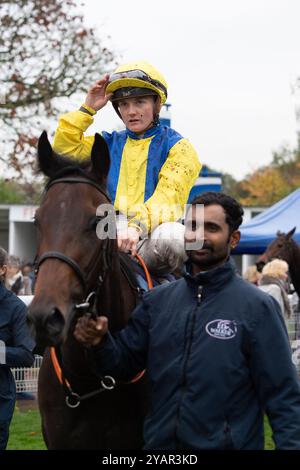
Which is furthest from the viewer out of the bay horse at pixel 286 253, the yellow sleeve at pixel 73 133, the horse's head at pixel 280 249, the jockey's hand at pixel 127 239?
the horse's head at pixel 280 249

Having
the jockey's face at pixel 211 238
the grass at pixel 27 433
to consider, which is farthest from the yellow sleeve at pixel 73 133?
the grass at pixel 27 433

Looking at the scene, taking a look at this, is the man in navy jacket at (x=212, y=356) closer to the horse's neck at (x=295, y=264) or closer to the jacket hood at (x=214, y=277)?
the jacket hood at (x=214, y=277)

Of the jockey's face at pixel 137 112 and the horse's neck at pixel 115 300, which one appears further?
the jockey's face at pixel 137 112

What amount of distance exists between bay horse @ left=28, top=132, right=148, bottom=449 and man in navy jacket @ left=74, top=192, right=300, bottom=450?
0.59ft

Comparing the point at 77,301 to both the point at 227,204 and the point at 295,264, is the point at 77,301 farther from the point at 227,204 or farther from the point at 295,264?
the point at 295,264

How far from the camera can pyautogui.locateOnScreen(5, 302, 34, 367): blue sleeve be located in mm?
5137

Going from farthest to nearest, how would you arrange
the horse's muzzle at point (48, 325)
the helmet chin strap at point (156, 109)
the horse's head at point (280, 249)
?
the horse's head at point (280, 249), the helmet chin strap at point (156, 109), the horse's muzzle at point (48, 325)

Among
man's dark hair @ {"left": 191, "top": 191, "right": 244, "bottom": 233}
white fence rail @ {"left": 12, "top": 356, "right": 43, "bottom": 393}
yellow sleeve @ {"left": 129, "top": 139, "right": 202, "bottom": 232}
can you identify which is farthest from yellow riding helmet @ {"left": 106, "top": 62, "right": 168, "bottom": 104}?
white fence rail @ {"left": 12, "top": 356, "right": 43, "bottom": 393}

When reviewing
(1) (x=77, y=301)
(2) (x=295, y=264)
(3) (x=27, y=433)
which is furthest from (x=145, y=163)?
(2) (x=295, y=264)

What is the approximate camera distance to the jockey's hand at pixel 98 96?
14.5 feet

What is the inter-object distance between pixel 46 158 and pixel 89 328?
2.72ft

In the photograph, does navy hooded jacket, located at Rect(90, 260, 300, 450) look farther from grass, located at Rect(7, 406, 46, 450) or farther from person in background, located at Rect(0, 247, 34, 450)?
grass, located at Rect(7, 406, 46, 450)

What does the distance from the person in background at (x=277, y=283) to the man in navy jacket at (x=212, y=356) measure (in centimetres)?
601

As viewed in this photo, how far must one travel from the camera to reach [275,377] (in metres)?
3.06
